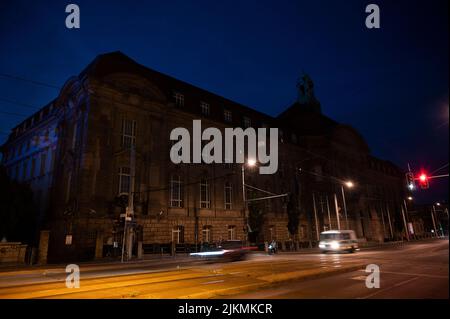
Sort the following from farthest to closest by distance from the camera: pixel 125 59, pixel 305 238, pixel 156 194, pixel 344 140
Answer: pixel 344 140
pixel 305 238
pixel 125 59
pixel 156 194

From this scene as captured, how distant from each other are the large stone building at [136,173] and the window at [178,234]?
→ 0.10 meters

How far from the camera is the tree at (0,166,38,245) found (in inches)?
998

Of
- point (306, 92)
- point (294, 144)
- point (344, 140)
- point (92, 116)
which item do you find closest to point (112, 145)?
point (92, 116)

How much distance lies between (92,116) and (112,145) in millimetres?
3207

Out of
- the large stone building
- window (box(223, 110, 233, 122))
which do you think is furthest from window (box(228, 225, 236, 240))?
window (box(223, 110, 233, 122))

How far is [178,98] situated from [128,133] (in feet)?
27.4

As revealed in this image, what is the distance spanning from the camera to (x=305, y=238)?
145 feet

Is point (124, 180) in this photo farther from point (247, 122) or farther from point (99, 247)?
point (247, 122)

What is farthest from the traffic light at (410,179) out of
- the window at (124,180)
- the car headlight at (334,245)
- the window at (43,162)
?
the window at (43,162)

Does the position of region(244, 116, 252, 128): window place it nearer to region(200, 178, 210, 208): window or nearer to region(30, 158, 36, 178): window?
region(200, 178, 210, 208): window

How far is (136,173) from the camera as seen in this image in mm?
28656

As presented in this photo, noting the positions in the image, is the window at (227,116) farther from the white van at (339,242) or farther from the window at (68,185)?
the window at (68,185)

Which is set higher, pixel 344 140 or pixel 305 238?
pixel 344 140
